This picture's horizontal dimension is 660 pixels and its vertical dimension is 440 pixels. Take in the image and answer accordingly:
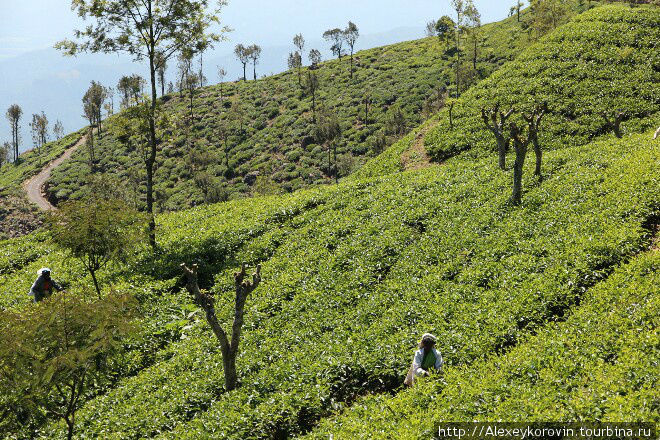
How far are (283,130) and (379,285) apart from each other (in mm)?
88258

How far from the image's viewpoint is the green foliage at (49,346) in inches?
389

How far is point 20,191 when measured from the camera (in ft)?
307

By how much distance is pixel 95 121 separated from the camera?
139 meters

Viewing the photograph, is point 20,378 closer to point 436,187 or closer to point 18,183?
point 436,187

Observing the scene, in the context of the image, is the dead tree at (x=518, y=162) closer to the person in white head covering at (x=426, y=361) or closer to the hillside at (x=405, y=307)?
the hillside at (x=405, y=307)

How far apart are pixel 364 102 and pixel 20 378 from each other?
337ft

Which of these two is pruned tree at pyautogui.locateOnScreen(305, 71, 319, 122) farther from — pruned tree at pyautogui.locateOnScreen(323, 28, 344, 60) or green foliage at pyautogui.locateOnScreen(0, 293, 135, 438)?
green foliage at pyautogui.locateOnScreen(0, 293, 135, 438)

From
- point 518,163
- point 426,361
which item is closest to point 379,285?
point 426,361

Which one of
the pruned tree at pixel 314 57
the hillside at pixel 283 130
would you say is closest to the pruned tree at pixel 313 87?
the hillside at pixel 283 130

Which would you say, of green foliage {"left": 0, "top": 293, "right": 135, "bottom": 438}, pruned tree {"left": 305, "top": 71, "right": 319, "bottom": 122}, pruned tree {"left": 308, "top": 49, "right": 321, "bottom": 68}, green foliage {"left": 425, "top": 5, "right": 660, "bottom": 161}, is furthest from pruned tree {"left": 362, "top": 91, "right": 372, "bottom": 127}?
green foliage {"left": 0, "top": 293, "right": 135, "bottom": 438}

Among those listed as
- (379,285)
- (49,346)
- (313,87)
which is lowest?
(379,285)

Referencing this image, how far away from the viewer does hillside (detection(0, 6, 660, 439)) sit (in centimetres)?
1100

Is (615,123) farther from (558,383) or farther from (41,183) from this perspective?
(41,183)

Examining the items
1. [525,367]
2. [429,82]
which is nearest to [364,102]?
[429,82]
